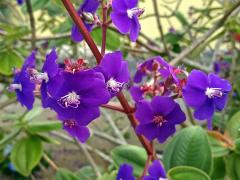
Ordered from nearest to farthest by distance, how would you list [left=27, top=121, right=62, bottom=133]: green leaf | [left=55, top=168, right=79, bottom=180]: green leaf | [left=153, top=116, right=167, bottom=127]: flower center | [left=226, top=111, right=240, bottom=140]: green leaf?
[left=153, top=116, right=167, bottom=127]: flower center < [left=226, top=111, right=240, bottom=140]: green leaf < [left=55, top=168, right=79, bottom=180]: green leaf < [left=27, top=121, right=62, bottom=133]: green leaf

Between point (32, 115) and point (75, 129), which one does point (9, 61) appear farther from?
point (75, 129)

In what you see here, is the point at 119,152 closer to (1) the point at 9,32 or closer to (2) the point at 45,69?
(2) the point at 45,69

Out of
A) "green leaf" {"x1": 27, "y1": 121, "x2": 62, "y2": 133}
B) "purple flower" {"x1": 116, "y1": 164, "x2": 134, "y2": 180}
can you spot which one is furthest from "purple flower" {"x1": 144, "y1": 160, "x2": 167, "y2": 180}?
"green leaf" {"x1": 27, "y1": 121, "x2": 62, "y2": 133}

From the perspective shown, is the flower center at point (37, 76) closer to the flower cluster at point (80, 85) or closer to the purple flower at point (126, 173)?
the flower cluster at point (80, 85)

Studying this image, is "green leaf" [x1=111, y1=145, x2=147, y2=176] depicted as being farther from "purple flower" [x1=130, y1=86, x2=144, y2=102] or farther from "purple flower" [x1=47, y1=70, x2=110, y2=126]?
"purple flower" [x1=47, y1=70, x2=110, y2=126]

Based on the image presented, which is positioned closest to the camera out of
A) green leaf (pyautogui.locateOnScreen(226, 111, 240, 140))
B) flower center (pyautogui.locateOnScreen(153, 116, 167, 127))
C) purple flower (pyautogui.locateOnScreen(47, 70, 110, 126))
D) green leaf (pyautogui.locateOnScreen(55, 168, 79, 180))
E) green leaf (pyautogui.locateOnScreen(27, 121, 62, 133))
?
purple flower (pyautogui.locateOnScreen(47, 70, 110, 126))

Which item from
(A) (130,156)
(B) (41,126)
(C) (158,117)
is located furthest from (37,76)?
(B) (41,126)

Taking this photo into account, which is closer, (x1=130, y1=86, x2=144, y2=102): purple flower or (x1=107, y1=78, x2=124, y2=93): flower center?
(x1=107, y1=78, x2=124, y2=93): flower center
